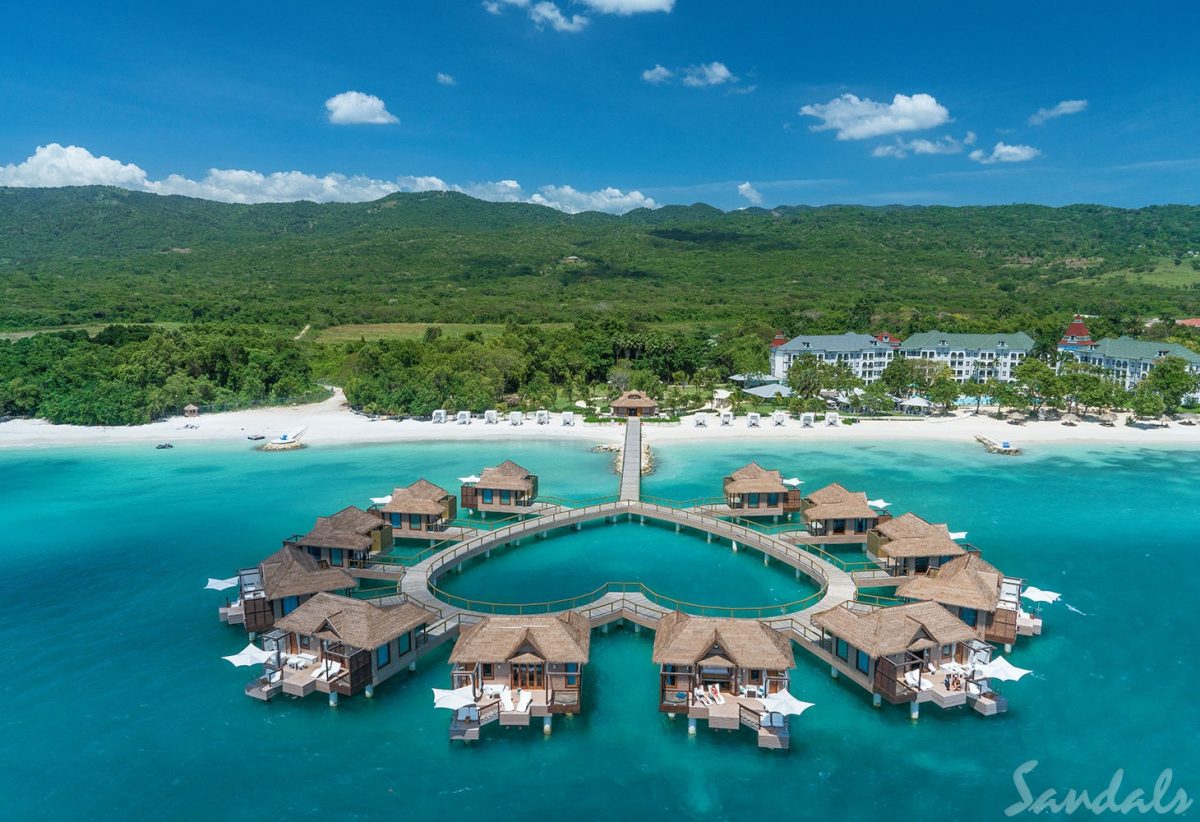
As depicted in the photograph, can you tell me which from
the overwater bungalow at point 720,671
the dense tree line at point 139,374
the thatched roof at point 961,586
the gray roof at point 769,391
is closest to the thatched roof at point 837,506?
the thatched roof at point 961,586

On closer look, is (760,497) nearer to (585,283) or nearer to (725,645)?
(725,645)

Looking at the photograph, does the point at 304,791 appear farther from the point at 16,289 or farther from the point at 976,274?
the point at 976,274

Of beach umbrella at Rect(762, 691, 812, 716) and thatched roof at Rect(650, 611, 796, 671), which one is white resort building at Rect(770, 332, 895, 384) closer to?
thatched roof at Rect(650, 611, 796, 671)

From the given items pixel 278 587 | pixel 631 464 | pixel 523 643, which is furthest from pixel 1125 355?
pixel 278 587

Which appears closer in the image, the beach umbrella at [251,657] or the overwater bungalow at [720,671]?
the overwater bungalow at [720,671]

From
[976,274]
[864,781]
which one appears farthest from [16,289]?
[976,274]

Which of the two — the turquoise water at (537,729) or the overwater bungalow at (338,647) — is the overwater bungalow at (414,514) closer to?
the turquoise water at (537,729)
